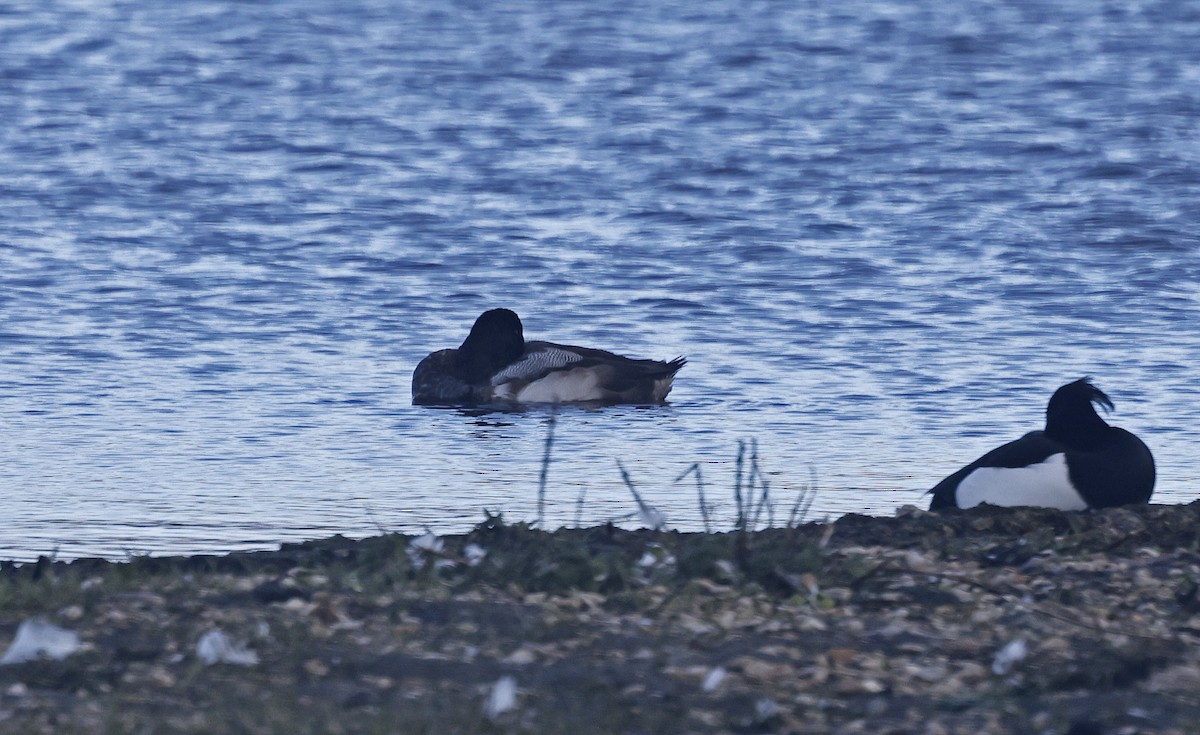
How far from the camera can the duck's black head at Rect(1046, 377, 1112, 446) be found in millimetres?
10422

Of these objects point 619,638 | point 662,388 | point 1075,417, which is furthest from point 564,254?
point 619,638

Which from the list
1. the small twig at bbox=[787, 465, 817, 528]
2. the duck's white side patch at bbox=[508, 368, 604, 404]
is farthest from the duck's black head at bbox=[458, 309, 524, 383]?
the small twig at bbox=[787, 465, 817, 528]

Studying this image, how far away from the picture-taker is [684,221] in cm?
2150

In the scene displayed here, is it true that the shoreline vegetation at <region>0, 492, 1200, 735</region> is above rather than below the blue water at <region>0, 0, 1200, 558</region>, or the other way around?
above

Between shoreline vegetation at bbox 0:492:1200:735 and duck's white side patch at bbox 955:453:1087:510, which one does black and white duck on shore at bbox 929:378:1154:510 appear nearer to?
duck's white side patch at bbox 955:453:1087:510

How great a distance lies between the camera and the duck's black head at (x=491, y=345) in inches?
618

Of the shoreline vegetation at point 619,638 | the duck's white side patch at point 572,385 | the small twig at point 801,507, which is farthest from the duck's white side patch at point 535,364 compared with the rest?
the shoreline vegetation at point 619,638

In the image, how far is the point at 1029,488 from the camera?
10.1 meters

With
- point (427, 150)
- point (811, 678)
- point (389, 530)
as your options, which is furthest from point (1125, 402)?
point (427, 150)

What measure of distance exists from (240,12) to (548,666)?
34.0m

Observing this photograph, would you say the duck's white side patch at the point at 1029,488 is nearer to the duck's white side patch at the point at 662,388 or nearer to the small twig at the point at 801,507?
the small twig at the point at 801,507

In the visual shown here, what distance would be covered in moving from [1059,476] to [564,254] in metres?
10.2

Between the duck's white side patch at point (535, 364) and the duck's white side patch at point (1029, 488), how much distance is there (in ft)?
19.8

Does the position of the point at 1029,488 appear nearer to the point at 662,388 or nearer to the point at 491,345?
the point at 662,388
